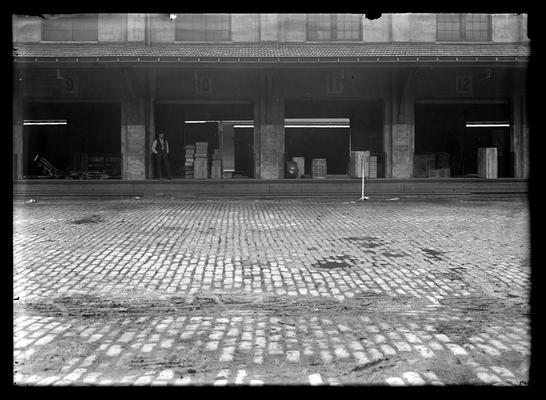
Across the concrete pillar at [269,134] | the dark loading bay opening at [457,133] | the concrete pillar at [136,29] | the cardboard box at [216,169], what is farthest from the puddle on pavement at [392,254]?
the concrete pillar at [136,29]

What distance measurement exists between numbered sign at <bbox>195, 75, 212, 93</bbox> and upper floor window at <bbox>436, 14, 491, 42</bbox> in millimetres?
8755

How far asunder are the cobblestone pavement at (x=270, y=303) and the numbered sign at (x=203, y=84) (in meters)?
9.61

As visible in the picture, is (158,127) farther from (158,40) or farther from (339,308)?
(339,308)

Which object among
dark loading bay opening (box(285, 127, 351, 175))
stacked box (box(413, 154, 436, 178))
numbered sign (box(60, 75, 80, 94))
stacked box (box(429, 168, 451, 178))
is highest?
numbered sign (box(60, 75, 80, 94))

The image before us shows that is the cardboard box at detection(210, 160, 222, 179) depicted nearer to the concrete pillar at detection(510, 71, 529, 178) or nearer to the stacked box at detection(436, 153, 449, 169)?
the stacked box at detection(436, 153, 449, 169)

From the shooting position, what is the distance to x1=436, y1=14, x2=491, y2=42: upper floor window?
74.7ft

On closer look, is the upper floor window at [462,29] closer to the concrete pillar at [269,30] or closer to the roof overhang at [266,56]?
the roof overhang at [266,56]

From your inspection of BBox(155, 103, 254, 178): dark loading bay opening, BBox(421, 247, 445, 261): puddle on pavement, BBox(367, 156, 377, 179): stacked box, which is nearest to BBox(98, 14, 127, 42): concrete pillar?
BBox(155, 103, 254, 178): dark loading bay opening

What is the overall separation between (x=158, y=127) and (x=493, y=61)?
12362 mm

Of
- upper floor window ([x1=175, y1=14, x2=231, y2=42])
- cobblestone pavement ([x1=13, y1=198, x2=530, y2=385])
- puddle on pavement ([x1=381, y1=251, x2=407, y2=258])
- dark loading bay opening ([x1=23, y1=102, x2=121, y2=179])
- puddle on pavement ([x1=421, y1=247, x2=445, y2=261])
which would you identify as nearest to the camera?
cobblestone pavement ([x1=13, y1=198, x2=530, y2=385])

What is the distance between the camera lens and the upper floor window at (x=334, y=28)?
22578 mm

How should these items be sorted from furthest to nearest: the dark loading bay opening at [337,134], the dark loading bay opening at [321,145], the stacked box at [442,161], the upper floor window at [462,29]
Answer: the dark loading bay opening at [321,145], the dark loading bay opening at [337,134], the stacked box at [442,161], the upper floor window at [462,29]

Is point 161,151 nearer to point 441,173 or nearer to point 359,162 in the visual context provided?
point 359,162
